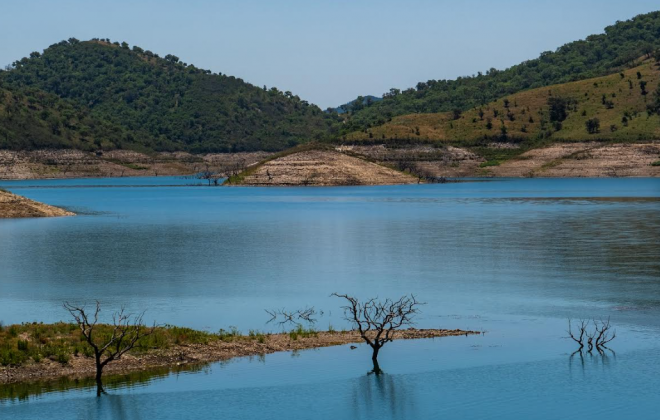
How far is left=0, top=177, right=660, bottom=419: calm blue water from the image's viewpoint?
27.4 m

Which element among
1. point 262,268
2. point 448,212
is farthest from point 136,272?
point 448,212

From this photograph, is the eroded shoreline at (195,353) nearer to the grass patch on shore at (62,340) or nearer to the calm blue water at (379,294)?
the grass patch on shore at (62,340)

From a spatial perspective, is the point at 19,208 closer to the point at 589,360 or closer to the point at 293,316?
the point at 293,316

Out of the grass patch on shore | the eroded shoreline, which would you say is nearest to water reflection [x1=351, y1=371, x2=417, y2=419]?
the eroded shoreline

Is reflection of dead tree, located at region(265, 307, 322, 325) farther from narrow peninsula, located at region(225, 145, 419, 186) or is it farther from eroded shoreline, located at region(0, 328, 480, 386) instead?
narrow peninsula, located at region(225, 145, 419, 186)

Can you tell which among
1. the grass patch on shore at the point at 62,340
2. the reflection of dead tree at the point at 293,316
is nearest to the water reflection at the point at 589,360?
the grass patch on shore at the point at 62,340

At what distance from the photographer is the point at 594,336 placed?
3397cm

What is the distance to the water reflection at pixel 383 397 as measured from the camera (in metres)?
26.7

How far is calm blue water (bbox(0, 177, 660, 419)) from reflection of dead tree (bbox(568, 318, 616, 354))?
57 centimetres

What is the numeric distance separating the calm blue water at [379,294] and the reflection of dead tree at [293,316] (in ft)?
2.64

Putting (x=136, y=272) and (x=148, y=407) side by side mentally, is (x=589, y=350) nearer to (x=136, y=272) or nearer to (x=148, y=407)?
(x=148, y=407)

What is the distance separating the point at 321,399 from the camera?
27.8 meters

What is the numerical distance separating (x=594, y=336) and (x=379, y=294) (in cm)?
1372

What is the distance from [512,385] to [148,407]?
1121 centimetres
